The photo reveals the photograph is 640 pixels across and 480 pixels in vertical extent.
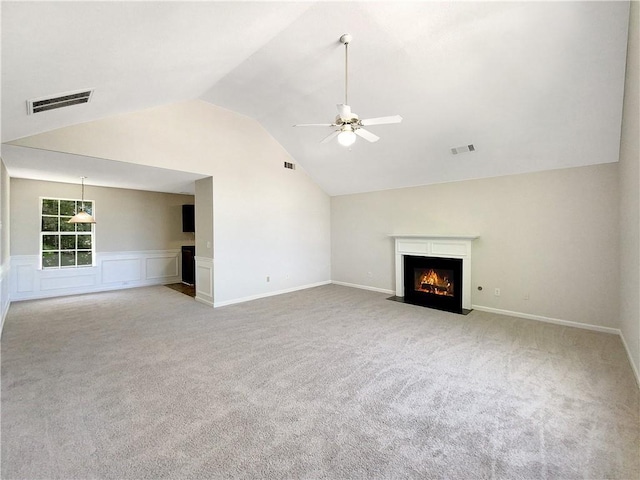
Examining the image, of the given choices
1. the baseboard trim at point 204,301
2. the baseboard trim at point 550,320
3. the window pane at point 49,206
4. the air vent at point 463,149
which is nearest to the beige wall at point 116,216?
the window pane at point 49,206

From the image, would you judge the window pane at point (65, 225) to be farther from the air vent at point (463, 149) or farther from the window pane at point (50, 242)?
the air vent at point (463, 149)

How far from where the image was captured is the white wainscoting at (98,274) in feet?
19.4

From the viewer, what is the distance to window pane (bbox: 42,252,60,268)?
20.4ft

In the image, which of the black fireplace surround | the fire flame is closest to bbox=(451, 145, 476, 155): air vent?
the black fireplace surround

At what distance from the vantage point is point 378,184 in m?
6.50

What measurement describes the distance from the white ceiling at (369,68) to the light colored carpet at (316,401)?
252cm

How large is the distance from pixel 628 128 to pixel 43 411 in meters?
6.18

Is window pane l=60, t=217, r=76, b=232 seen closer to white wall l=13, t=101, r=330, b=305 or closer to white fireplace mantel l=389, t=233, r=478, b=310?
white wall l=13, t=101, r=330, b=305

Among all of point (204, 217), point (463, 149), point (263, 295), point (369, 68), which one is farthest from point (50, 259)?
point (463, 149)

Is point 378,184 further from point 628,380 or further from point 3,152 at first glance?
point 3,152

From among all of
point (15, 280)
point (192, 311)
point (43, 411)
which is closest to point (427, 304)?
point (192, 311)

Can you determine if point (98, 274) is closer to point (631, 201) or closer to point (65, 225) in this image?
point (65, 225)

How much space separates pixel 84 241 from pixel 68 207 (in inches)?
33.2

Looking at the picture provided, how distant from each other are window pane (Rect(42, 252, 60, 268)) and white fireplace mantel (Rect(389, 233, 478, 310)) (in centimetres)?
759
